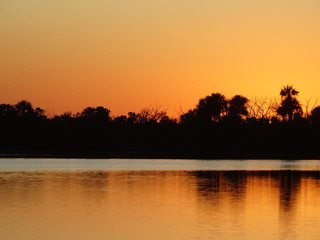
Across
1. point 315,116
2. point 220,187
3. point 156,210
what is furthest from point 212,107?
point 156,210

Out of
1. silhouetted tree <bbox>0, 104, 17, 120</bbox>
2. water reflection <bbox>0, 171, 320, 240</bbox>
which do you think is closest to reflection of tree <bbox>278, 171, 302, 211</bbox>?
water reflection <bbox>0, 171, 320, 240</bbox>

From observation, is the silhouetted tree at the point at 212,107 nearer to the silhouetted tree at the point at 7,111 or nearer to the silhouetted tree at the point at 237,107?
the silhouetted tree at the point at 237,107

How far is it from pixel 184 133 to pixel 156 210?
239 feet

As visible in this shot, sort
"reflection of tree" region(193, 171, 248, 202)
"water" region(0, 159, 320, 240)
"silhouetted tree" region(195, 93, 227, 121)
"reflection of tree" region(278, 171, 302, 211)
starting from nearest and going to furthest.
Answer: "water" region(0, 159, 320, 240) → "reflection of tree" region(278, 171, 302, 211) → "reflection of tree" region(193, 171, 248, 202) → "silhouetted tree" region(195, 93, 227, 121)

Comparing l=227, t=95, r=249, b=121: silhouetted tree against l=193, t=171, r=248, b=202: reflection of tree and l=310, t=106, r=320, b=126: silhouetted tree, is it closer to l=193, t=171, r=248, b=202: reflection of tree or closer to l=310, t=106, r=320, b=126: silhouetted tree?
l=310, t=106, r=320, b=126: silhouetted tree

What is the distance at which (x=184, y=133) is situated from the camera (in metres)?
96.2

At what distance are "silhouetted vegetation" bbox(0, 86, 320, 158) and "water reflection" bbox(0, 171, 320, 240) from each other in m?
57.2

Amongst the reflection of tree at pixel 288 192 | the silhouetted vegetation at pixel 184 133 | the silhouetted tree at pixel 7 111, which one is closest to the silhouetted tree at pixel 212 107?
the silhouetted vegetation at pixel 184 133

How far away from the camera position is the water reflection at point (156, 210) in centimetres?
1825

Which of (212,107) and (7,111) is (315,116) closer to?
(212,107)

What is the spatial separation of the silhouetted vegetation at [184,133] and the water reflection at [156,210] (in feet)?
188

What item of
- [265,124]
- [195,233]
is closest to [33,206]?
[195,233]

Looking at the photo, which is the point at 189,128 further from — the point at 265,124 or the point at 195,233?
the point at 195,233

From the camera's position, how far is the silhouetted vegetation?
92.8m
